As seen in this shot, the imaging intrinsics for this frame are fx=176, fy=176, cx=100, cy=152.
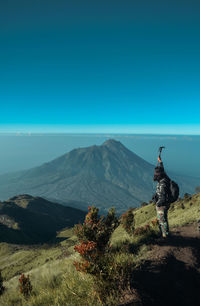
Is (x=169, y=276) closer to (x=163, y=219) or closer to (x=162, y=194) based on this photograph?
(x=163, y=219)

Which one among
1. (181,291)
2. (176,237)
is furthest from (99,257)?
(176,237)

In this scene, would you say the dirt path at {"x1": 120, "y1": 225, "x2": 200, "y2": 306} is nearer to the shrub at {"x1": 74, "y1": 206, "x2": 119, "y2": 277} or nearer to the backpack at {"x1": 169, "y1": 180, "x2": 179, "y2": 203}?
the shrub at {"x1": 74, "y1": 206, "x2": 119, "y2": 277}

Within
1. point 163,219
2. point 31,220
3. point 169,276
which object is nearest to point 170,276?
point 169,276

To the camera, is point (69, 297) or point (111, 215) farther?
point (111, 215)

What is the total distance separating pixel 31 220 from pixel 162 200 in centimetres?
11755

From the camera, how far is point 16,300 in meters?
6.54

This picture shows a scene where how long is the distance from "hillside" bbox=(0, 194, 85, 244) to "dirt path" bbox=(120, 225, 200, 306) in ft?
265

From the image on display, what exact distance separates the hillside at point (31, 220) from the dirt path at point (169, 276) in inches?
3178

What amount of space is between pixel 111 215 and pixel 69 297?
12.1 feet

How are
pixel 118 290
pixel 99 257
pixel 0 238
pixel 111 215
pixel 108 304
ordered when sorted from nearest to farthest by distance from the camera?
pixel 108 304 < pixel 118 290 < pixel 99 257 < pixel 111 215 < pixel 0 238

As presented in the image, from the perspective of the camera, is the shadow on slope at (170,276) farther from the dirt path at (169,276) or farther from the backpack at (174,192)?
the backpack at (174,192)

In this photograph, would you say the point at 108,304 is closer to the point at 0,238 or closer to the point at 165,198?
the point at 165,198

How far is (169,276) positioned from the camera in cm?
581

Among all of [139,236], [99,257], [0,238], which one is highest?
[99,257]
